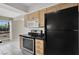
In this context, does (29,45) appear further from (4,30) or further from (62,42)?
(4,30)

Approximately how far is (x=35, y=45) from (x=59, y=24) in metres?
1.16

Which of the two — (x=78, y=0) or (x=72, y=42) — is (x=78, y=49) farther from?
(x=78, y=0)

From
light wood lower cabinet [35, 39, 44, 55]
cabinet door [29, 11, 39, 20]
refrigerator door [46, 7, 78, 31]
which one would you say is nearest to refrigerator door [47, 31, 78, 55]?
refrigerator door [46, 7, 78, 31]

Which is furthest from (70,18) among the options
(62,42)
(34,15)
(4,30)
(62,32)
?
(4,30)

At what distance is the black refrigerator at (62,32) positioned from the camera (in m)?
2.04

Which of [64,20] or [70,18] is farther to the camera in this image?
[64,20]

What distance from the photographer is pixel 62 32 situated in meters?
2.31

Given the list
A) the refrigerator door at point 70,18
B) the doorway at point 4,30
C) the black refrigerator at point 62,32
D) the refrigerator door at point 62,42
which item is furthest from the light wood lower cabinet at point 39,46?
the doorway at point 4,30

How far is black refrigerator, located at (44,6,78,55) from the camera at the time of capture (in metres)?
2.04

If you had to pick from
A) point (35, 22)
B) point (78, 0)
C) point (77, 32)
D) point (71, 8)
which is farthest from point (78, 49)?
point (35, 22)

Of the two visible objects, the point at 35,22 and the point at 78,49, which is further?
the point at 35,22

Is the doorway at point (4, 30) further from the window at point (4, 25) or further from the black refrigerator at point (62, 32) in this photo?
the black refrigerator at point (62, 32)
